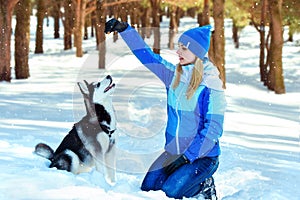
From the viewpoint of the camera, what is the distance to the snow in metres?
4.23

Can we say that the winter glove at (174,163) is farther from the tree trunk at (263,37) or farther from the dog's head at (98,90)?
the tree trunk at (263,37)

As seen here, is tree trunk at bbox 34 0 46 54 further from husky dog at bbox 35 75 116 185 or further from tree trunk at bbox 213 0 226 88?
husky dog at bbox 35 75 116 185

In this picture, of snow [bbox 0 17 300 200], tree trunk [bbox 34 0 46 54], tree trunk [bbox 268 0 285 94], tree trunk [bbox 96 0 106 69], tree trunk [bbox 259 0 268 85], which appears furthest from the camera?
tree trunk [bbox 34 0 46 54]

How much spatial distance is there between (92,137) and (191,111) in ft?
3.12

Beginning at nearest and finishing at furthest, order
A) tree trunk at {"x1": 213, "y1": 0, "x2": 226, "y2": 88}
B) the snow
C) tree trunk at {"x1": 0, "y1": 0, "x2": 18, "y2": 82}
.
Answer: the snow < tree trunk at {"x1": 0, "y1": 0, "x2": 18, "y2": 82} < tree trunk at {"x1": 213, "y1": 0, "x2": 226, "y2": 88}

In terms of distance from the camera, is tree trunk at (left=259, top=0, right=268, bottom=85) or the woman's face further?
tree trunk at (left=259, top=0, right=268, bottom=85)

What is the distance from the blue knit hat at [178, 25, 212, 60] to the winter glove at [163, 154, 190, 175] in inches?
37.1

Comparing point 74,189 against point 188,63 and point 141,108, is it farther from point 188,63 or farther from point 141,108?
point 141,108

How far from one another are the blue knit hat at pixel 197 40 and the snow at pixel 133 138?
1.30 metres

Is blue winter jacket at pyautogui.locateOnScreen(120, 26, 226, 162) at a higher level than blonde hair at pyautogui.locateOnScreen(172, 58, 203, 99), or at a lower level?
lower

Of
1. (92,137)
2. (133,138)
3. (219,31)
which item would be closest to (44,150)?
(92,137)

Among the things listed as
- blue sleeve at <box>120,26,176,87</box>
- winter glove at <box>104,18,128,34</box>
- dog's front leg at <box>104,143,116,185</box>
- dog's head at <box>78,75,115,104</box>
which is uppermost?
winter glove at <box>104,18,128,34</box>

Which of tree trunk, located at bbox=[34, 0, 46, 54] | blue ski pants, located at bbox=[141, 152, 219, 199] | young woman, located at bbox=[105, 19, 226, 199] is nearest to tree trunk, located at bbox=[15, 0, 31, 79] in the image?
tree trunk, located at bbox=[34, 0, 46, 54]

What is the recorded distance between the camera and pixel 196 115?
14.3 feet
